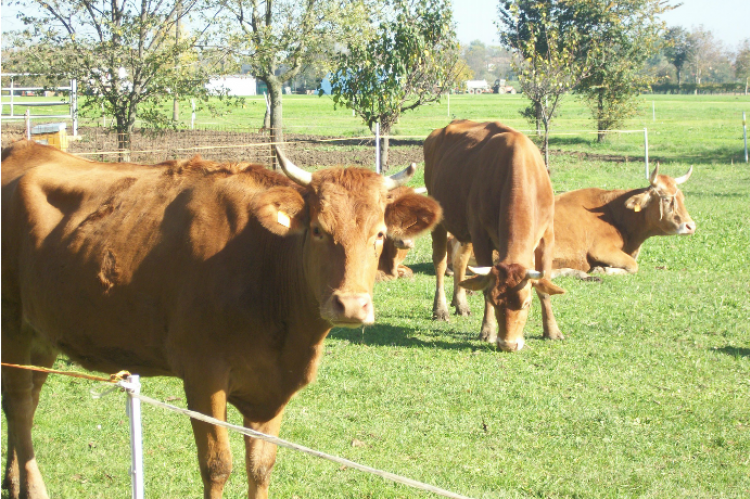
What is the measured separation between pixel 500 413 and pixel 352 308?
114 inches

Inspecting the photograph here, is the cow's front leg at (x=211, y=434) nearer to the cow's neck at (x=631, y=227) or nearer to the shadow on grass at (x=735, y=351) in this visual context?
the shadow on grass at (x=735, y=351)

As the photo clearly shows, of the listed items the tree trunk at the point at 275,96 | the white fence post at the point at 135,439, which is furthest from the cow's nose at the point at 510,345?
the tree trunk at the point at 275,96

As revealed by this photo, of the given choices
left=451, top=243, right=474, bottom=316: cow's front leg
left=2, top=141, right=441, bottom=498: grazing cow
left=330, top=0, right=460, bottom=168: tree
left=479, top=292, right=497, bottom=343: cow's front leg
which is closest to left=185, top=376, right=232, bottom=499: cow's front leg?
left=2, top=141, right=441, bottom=498: grazing cow

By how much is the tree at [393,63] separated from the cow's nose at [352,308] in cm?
1464

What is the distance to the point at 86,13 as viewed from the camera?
1581 cm

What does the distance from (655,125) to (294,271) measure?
134ft

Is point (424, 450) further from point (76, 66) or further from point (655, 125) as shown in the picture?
point (655, 125)

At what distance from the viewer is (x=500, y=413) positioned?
6.14 metres

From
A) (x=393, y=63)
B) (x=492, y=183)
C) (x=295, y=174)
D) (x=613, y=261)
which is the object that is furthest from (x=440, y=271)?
(x=393, y=63)

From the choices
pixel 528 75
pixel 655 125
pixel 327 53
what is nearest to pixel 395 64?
pixel 327 53

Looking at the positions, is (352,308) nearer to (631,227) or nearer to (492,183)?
(492,183)

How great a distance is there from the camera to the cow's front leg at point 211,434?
409 cm

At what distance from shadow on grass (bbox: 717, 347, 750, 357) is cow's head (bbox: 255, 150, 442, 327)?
15.4 ft

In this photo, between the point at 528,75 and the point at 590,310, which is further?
the point at 528,75
